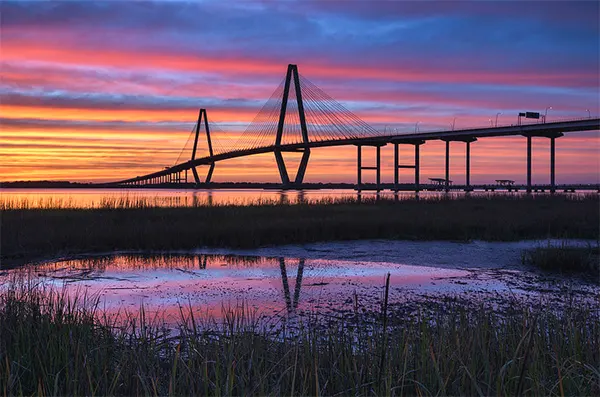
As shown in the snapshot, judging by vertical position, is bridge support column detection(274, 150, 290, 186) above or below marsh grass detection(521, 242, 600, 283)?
above

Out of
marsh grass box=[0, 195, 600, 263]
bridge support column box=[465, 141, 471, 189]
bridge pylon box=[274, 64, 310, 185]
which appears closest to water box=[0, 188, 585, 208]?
marsh grass box=[0, 195, 600, 263]

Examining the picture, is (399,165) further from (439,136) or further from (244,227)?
(244,227)

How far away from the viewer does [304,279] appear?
33.0ft

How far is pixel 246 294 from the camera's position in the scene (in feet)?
27.4

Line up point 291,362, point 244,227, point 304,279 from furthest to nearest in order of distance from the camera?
1. point 244,227
2. point 304,279
3. point 291,362

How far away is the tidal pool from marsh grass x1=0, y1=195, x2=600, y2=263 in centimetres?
118

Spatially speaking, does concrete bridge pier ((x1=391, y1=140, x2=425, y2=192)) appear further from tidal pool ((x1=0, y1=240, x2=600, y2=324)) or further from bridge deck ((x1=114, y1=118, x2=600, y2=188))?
tidal pool ((x1=0, y1=240, x2=600, y2=324))

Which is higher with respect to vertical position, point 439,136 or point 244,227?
point 439,136

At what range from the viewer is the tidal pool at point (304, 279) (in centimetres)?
761

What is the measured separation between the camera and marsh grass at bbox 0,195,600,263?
47.3 feet

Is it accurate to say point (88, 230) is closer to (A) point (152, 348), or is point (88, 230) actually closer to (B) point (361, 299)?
(B) point (361, 299)

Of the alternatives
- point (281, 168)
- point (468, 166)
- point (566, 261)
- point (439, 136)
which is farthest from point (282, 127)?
point (566, 261)

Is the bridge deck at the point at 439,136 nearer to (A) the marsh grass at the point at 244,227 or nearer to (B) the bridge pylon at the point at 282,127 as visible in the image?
(B) the bridge pylon at the point at 282,127

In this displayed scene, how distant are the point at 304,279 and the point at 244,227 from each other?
7.07 meters
